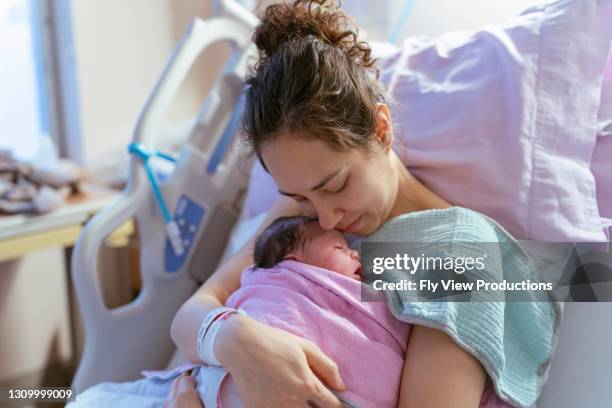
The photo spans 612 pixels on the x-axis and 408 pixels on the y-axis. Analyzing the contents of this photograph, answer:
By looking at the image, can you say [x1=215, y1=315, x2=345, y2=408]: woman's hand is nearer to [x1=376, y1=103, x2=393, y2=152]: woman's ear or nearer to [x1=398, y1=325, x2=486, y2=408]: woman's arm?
[x1=398, y1=325, x2=486, y2=408]: woman's arm

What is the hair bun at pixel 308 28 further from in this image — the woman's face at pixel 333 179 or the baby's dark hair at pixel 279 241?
the baby's dark hair at pixel 279 241

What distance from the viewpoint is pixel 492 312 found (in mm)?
1048

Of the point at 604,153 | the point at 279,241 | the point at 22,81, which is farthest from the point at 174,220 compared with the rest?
the point at 22,81

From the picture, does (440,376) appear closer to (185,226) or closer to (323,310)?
(323,310)

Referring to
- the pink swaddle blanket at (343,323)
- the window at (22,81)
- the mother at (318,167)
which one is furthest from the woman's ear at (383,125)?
the window at (22,81)

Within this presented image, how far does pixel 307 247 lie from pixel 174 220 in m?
0.62

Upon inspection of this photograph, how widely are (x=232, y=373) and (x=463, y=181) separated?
0.54 m

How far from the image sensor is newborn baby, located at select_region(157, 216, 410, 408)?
1048 mm

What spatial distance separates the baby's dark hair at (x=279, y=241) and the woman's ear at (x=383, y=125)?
0.57 feet

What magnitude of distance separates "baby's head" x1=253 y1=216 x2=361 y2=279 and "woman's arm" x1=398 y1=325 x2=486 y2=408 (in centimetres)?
18

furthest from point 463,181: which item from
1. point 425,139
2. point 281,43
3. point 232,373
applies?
point 232,373

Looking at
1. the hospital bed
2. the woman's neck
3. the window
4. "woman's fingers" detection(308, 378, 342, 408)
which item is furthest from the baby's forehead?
the window

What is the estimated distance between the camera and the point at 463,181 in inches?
51.2

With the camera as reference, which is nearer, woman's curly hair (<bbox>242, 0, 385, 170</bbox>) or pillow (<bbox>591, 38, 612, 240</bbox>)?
woman's curly hair (<bbox>242, 0, 385, 170</bbox>)
